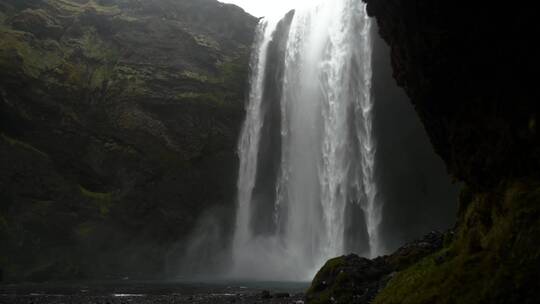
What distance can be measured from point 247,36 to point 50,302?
38.6 m

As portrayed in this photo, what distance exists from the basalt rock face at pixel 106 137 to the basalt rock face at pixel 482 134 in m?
34.1

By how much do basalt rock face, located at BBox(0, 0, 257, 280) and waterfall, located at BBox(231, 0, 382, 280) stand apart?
107 inches

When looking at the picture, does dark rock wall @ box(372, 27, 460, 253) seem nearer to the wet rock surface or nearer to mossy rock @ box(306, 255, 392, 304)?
the wet rock surface

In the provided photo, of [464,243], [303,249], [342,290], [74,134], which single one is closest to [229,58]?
[74,134]

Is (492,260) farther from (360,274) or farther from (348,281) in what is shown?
(360,274)

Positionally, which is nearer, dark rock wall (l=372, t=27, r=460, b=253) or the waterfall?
dark rock wall (l=372, t=27, r=460, b=253)

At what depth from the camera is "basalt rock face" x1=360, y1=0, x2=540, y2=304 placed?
6.75 m

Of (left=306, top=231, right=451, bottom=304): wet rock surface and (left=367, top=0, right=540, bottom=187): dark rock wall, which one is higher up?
(left=367, top=0, right=540, bottom=187): dark rock wall

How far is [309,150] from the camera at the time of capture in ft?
139

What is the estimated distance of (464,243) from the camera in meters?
8.85

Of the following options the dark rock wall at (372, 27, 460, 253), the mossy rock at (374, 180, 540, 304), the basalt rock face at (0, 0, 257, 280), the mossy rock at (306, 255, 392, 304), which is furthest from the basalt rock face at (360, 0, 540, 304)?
the basalt rock face at (0, 0, 257, 280)

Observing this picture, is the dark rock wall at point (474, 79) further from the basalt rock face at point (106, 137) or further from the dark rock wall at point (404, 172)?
the basalt rock face at point (106, 137)

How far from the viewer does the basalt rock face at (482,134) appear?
266 inches

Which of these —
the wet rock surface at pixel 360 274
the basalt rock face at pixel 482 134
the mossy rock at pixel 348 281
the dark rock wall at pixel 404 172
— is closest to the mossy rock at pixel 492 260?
the basalt rock face at pixel 482 134
